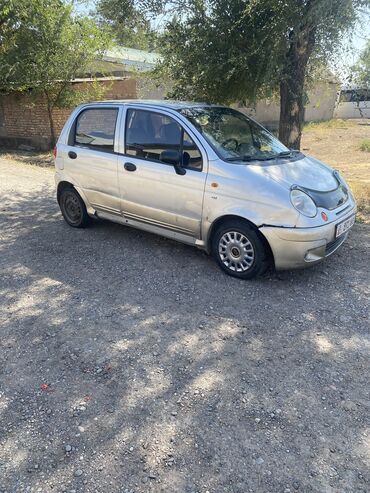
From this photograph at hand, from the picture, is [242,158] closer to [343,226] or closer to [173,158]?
[173,158]

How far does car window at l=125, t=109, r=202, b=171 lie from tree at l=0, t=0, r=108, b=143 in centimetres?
913

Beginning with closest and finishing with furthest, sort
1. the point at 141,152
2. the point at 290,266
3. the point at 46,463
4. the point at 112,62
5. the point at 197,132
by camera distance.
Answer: the point at 46,463 < the point at 290,266 < the point at 197,132 < the point at 141,152 < the point at 112,62

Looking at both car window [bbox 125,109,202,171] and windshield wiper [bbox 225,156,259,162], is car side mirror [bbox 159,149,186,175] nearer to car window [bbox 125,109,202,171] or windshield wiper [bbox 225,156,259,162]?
car window [bbox 125,109,202,171]

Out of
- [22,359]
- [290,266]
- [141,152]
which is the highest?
[141,152]

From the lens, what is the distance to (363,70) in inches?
294

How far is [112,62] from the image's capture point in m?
14.9

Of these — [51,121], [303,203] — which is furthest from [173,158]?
[51,121]

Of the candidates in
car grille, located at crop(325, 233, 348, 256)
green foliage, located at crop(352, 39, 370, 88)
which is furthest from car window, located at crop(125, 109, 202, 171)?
green foliage, located at crop(352, 39, 370, 88)

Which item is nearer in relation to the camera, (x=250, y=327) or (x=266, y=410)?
(x=266, y=410)

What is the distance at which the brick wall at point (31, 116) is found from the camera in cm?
1430

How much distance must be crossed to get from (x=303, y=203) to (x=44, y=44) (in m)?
11.4

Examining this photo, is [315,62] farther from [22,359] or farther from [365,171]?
[22,359]

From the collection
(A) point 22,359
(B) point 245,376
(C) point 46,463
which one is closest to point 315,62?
(B) point 245,376

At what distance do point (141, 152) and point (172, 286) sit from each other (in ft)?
5.60
